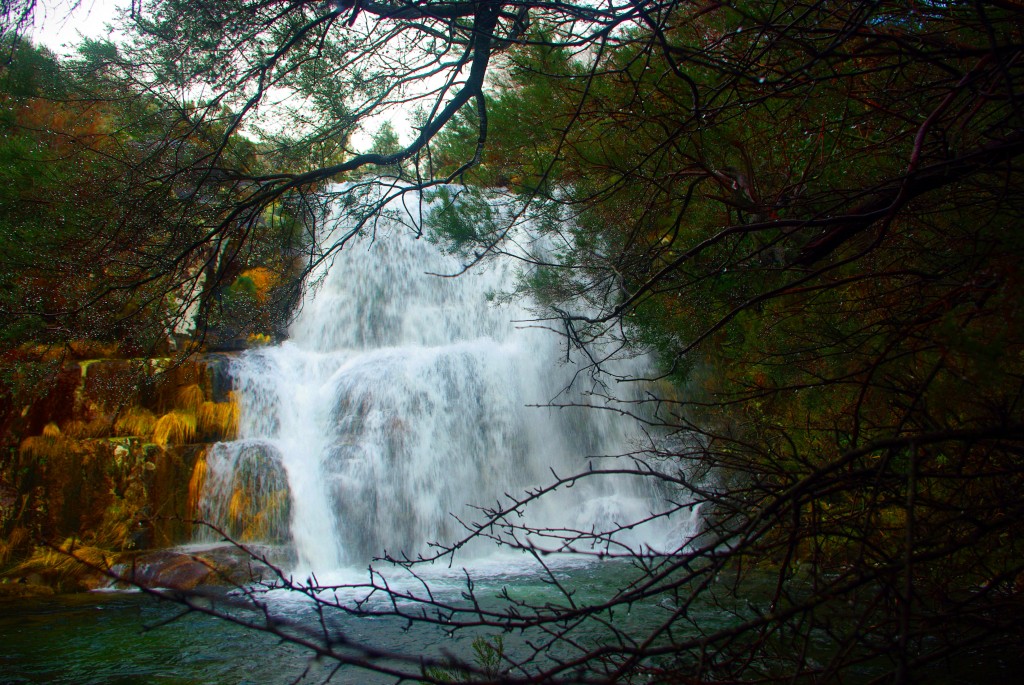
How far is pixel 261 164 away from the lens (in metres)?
4.99

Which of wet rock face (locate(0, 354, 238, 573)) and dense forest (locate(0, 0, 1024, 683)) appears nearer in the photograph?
dense forest (locate(0, 0, 1024, 683))

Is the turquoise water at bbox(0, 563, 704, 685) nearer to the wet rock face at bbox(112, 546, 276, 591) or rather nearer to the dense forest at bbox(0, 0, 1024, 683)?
the wet rock face at bbox(112, 546, 276, 591)

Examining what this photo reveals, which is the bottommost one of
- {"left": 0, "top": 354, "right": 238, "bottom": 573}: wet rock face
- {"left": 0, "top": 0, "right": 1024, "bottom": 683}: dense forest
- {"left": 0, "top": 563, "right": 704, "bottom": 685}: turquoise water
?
{"left": 0, "top": 563, "right": 704, "bottom": 685}: turquoise water

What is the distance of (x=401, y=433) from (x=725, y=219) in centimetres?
696

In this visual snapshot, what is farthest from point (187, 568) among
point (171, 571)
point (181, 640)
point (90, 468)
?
point (90, 468)

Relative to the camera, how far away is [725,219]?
4.09 m

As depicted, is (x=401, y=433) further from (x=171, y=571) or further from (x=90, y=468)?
→ (x=90, y=468)

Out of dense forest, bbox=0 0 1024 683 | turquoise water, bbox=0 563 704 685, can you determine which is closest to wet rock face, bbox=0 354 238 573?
turquoise water, bbox=0 563 704 685

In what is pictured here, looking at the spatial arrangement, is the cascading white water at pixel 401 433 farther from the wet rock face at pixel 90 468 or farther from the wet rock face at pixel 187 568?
the wet rock face at pixel 187 568

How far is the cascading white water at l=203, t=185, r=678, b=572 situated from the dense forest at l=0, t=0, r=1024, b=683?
4.16 metres

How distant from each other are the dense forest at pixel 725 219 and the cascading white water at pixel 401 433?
4155mm

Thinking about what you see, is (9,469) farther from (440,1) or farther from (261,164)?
(440,1)

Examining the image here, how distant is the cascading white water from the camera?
8898 mm

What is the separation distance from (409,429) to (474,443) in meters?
1.01
